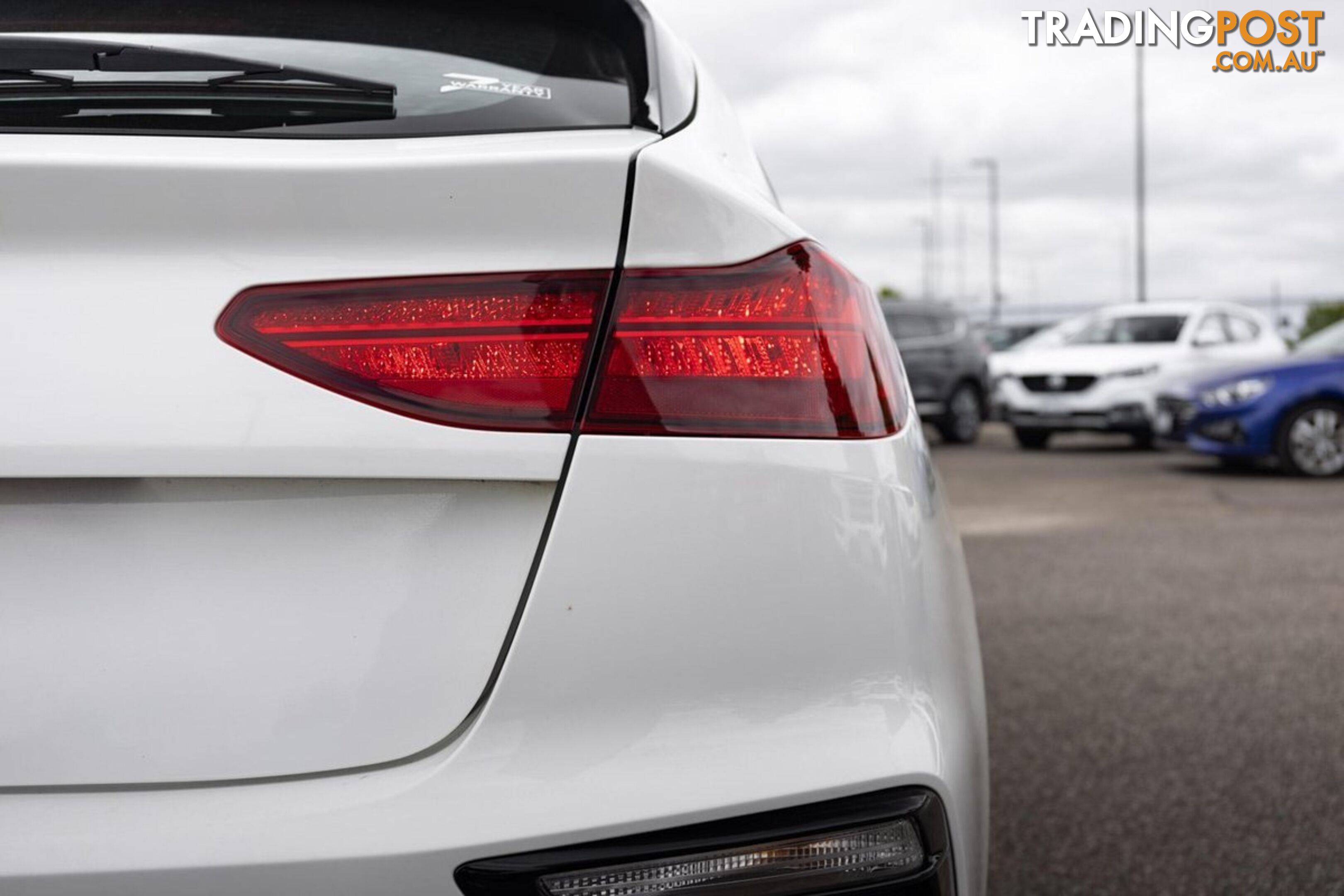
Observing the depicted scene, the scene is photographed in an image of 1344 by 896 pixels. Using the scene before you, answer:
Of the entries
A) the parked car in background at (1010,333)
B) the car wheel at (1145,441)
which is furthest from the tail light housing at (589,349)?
the parked car in background at (1010,333)

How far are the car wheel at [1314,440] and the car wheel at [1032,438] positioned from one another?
3944 mm

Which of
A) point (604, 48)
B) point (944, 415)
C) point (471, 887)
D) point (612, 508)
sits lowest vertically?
point (944, 415)

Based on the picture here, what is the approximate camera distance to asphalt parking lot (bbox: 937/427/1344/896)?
274cm

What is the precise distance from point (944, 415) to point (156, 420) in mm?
14862

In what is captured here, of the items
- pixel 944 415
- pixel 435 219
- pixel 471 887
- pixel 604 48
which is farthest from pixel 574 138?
pixel 944 415

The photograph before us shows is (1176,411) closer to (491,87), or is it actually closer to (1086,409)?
(1086,409)

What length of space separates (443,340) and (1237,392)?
10.9 metres

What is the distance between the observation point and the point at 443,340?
126cm

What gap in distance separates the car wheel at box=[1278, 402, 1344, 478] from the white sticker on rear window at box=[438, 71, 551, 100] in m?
10.6

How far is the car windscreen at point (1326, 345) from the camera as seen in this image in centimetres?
1106

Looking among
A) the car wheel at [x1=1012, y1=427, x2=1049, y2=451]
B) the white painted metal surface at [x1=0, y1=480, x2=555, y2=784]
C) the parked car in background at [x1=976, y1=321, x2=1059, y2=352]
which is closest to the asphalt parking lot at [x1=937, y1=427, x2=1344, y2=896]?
the white painted metal surface at [x1=0, y1=480, x2=555, y2=784]

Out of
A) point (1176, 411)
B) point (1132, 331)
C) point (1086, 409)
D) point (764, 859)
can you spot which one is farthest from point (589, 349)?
point (1132, 331)

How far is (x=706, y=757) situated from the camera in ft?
4.20

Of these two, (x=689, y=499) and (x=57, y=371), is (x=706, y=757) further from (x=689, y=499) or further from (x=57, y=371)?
(x=57, y=371)
